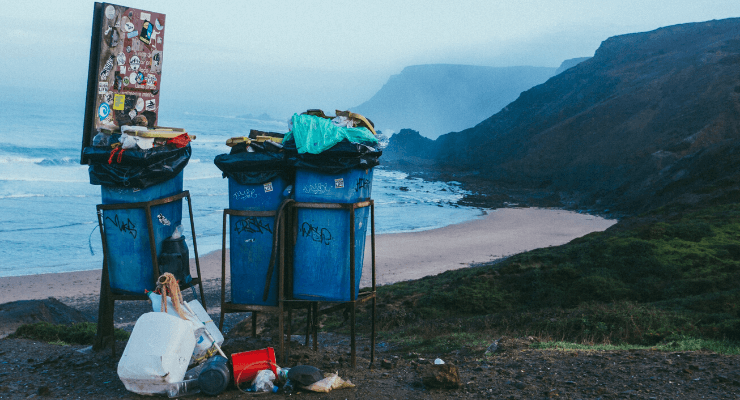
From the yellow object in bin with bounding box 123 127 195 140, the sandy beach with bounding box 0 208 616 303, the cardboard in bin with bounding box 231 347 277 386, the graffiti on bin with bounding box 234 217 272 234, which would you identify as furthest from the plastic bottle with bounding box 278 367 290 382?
the sandy beach with bounding box 0 208 616 303

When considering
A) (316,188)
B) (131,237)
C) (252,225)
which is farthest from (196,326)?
(316,188)

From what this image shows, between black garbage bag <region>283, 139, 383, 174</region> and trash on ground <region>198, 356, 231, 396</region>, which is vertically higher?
black garbage bag <region>283, 139, 383, 174</region>

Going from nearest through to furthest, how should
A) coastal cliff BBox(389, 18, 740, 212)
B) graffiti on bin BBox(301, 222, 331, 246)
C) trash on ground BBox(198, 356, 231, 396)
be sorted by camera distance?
trash on ground BBox(198, 356, 231, 396) < graffiti on bin BBox(301, 222, 331, 246) < coastal cliff BBox(389, 18, 740, 212)

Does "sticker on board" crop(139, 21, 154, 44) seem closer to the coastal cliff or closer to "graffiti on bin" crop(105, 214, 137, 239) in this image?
"graffiti on bin" crop(105, 214, 137, 239)

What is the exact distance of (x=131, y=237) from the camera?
4.39 meters

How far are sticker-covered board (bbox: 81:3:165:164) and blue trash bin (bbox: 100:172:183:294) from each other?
1.92 ft

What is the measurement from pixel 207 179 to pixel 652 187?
89.4 feet

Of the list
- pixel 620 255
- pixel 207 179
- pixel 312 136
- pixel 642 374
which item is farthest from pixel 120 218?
pixel 207 179

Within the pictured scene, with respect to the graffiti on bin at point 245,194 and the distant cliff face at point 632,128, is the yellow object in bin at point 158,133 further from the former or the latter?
the distant cliff face at point 632,128

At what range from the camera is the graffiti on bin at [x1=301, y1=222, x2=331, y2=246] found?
433 centimetres

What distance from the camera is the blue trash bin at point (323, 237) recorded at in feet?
14.1

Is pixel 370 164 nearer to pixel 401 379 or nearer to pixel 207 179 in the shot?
pixel 401 379

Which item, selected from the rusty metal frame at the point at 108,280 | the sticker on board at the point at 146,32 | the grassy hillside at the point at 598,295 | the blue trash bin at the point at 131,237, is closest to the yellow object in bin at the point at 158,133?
the blue trash bin at the point at 131,237

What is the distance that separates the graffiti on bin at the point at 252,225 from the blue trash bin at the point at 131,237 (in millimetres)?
695
